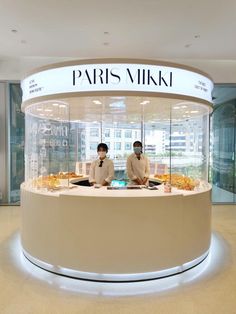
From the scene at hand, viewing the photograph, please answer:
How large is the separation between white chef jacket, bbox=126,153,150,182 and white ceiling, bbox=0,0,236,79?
2.28 meters

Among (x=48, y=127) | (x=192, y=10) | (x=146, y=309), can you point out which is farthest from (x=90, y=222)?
(x=192, y=10)

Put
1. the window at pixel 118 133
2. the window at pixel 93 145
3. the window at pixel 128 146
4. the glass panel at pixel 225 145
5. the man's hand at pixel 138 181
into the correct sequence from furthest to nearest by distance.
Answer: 1. the glass panel at pixel 225 145
2. the window at pixel 118 133
3. the window at pixel 128 146
4. the window at pixel 93 145
5. the man's hand at pixel 138 181

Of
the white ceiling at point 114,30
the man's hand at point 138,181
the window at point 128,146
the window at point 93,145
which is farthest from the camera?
the window at point 128,146

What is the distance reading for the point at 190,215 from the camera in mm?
3172

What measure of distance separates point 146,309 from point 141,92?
7.22 ft

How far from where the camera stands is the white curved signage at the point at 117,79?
2982 mm

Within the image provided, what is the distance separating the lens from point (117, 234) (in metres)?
2.90

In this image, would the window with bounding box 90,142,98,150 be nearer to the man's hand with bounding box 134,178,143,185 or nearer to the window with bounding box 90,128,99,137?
the window with bounding box 90,128,99,137

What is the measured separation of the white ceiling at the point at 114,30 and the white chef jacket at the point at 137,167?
7.48 feet

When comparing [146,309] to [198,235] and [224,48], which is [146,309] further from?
[224,48]

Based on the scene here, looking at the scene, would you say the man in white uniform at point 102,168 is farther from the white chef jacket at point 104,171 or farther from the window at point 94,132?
the window at point 94,132

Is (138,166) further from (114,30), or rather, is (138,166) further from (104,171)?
(114,30)

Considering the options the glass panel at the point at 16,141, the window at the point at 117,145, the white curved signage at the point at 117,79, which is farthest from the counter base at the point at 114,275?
the glass panel at the point at 16,141

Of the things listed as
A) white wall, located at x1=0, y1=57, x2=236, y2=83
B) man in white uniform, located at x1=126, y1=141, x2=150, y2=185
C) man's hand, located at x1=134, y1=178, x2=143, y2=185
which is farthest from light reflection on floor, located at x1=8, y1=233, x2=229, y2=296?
white wall, located at x1=0, y1=57, x2=236, y2=83
